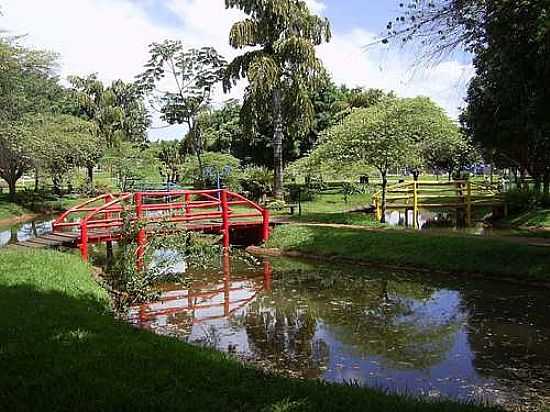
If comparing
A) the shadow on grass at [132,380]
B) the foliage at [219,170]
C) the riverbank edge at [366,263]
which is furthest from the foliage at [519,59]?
the foliage at [219,170]

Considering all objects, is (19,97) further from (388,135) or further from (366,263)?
(366,263)

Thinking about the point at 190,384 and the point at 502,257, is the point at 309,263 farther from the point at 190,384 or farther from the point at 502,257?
the point at 190,384

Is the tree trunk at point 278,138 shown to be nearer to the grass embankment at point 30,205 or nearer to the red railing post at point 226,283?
the red railing post at point 226,283

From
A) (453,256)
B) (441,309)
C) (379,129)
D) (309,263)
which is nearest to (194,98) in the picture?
(379,129)

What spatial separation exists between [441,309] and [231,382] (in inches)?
286

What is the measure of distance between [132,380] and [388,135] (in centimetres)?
1766

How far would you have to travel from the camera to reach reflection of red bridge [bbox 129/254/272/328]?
11617mm

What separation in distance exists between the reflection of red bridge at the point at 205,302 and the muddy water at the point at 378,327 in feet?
0.07

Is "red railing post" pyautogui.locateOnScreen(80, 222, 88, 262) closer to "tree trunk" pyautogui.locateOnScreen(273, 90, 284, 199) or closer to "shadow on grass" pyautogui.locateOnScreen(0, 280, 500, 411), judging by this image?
"shadow on grass" pyautogui.locateOnScreen(0, 280, 500, 411)

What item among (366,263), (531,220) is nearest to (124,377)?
(366,263)

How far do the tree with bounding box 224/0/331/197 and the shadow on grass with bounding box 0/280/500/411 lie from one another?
2369 centimetres

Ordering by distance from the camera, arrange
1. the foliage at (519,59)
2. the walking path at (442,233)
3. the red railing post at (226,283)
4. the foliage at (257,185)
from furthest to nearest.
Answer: the foliage at (257,185), the walking path at (442,233), the red railing post at (226,283), the foliage at (519,59)

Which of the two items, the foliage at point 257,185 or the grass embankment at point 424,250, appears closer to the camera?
the grass embankment at point 424,250

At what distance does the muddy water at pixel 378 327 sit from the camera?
26.0 ft
